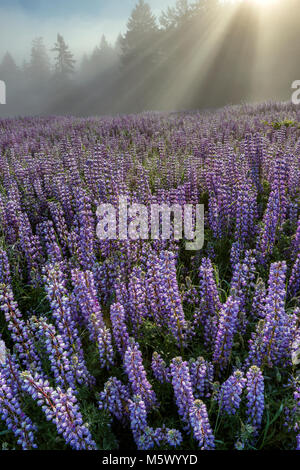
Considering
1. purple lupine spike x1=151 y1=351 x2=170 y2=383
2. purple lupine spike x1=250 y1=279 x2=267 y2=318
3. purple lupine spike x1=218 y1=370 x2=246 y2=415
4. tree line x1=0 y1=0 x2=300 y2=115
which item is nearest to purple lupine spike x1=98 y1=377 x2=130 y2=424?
purple lupine spike x1=151 y1=351 x2=170 y2=383

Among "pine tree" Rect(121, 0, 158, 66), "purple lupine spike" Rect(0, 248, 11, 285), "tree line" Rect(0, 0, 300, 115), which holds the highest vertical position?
"pine tree" Rect(121, 0, 158, 66)

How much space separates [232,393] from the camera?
215 centimetres

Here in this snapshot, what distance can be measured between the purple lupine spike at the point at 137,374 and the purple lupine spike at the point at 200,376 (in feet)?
1.04

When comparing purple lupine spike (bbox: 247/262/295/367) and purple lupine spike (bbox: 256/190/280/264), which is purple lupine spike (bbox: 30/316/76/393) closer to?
purple lupine spike (bbox: 247/262/295/367)

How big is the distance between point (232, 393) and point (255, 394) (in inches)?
5.7

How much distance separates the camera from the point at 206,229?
15.4 ft

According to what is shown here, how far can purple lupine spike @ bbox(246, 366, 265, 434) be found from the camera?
203 cm

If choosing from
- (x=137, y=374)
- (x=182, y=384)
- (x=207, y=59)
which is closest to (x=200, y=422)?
(x=182, y=384)

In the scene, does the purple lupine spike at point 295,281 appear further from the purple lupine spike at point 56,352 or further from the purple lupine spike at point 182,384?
the purple lupine spike at point 56,352

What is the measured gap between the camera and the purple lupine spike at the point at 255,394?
2031mm

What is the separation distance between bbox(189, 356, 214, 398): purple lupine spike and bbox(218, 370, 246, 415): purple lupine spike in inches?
4.7
